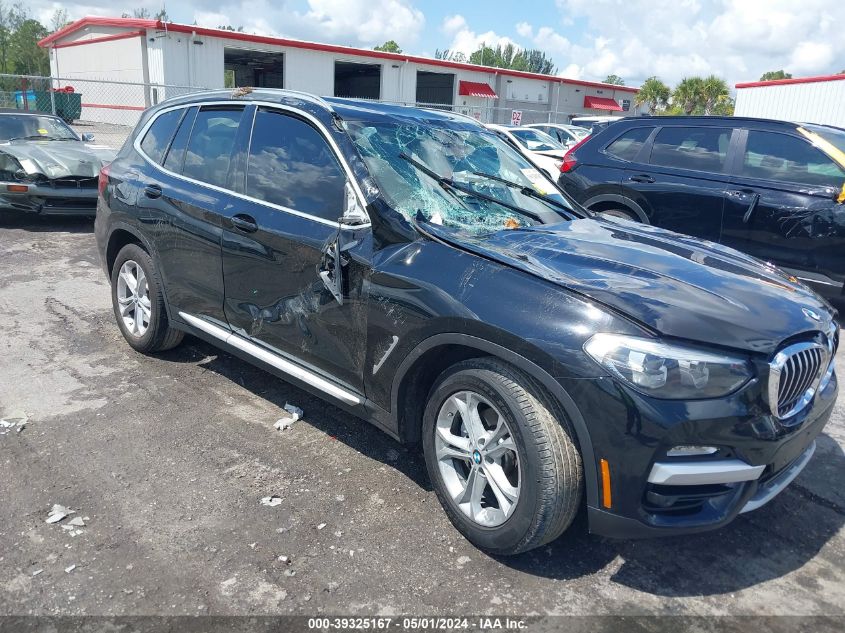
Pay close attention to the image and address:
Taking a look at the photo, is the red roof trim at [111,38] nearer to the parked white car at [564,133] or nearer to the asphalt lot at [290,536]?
the parked white car at [564,133]

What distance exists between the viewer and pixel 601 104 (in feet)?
166

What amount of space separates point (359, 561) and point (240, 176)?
2.29 metres

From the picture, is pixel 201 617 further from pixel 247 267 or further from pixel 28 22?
pixel 28 22

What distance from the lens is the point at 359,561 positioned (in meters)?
2.92

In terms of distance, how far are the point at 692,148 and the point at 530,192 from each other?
400cm

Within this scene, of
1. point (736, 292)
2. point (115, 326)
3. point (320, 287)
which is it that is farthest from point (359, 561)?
point (115, 326)

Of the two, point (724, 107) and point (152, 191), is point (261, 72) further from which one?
point (152, 191)

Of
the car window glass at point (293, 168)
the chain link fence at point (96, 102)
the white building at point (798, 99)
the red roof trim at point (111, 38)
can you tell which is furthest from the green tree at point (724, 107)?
the car window glass at point (293, 168)

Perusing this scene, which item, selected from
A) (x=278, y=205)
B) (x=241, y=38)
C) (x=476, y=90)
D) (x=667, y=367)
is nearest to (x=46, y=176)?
(x=278, y=205)

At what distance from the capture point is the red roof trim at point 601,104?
163 ft

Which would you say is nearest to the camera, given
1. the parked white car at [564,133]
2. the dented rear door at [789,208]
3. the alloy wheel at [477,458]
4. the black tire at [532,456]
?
the black tire at [532,456]

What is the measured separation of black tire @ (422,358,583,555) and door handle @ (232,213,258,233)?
5.20 feet

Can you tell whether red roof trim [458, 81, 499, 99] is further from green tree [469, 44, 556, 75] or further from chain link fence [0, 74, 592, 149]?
green tree [469, 44, 556, 75]

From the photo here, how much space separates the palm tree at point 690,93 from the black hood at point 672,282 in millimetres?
44050
